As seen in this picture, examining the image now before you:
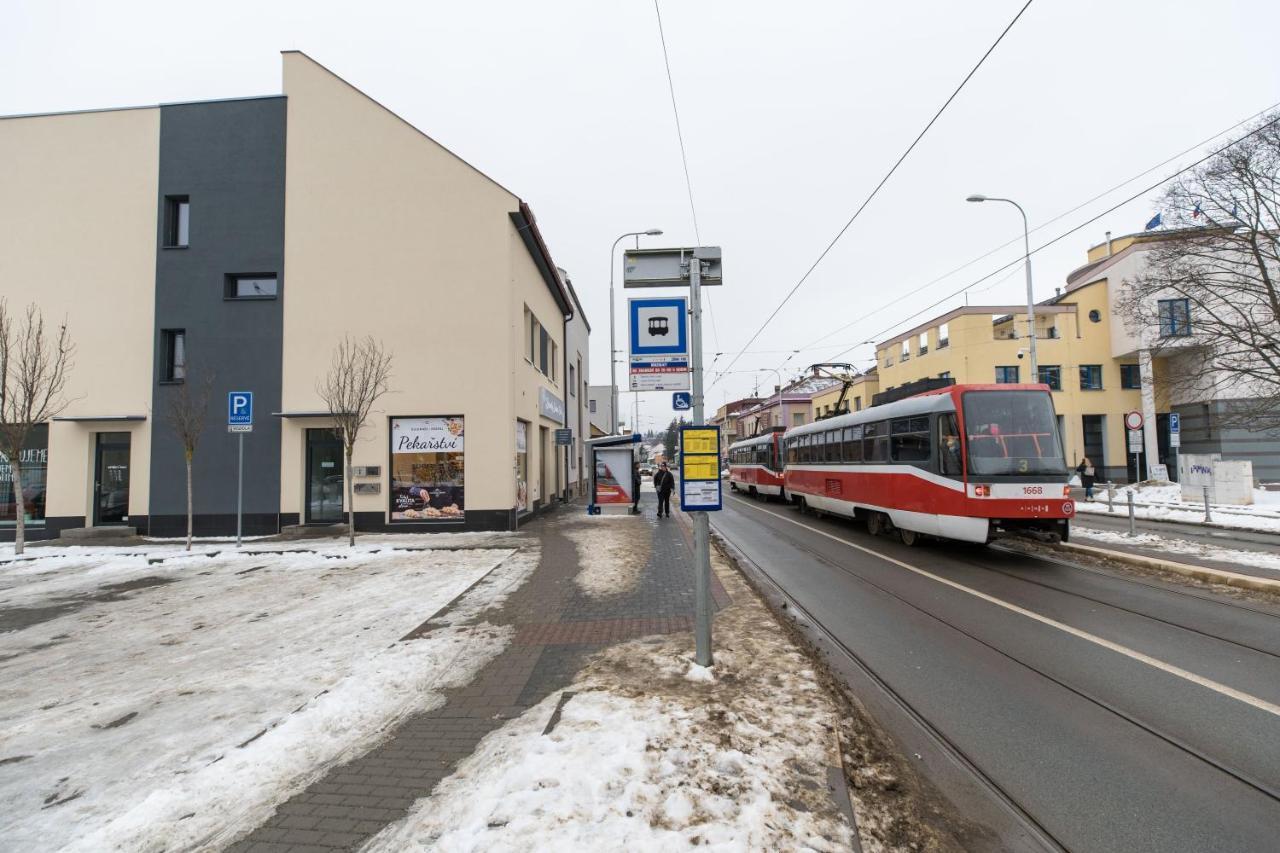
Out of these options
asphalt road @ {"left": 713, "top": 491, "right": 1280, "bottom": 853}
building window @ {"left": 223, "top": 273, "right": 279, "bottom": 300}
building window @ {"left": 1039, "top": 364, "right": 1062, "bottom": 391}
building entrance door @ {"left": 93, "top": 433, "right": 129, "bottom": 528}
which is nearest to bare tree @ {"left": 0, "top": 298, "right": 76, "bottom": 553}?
building entrance door @ {"left": 93, "top": 433, "right": 129, "bottom": 528}

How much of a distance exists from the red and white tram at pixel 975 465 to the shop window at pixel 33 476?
20.9m

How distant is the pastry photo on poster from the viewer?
1483 cm

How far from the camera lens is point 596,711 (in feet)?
13.3

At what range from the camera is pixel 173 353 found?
15617 mm

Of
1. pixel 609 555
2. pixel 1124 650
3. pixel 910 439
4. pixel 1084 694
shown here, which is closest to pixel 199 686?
pixel 609 555

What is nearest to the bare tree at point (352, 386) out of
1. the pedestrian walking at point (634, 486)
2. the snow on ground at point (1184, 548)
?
the pedestrian walking at point (634, 486)

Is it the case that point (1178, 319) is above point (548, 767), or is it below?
above

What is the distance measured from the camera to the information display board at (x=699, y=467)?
4.83 m

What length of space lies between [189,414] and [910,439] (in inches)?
612

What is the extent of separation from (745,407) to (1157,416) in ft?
223

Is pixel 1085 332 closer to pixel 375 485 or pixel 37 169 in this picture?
pixel 375 485

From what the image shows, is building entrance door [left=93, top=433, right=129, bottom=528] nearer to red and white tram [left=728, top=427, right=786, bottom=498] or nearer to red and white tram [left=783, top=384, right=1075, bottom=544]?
red and white tram [left=783, top=384, right=1075, bottom=544]

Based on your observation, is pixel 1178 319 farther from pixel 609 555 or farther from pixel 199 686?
pixel 199 686

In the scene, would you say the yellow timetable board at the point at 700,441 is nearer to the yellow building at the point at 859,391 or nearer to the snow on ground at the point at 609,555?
the snow on ground at the point at 609,555
